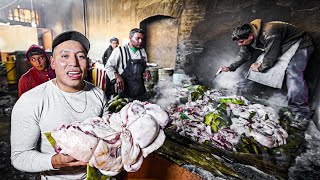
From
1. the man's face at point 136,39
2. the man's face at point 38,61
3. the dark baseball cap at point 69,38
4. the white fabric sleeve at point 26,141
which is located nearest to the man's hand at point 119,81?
the man's face at point 136,39

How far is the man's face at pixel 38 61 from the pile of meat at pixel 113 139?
298 centimetres

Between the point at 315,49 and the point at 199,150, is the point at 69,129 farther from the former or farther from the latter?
the point at 315,49

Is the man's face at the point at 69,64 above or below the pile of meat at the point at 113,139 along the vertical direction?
above

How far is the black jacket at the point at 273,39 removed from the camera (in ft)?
15.4

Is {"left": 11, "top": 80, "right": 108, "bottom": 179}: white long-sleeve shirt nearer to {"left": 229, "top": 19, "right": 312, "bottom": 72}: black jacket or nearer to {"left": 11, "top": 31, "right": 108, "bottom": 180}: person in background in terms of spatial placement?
{"left": 11, "top": 31, "right": 108, "bottom": 180}: person in background

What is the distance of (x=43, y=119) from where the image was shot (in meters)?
1.28

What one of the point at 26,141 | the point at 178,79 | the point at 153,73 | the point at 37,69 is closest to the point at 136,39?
the point at 37,69

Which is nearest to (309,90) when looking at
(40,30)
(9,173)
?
(9,173)

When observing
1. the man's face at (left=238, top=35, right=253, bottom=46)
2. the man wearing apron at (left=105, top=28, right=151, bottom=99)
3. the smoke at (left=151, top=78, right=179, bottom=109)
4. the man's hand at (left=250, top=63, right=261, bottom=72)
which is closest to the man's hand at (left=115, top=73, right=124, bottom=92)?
the man wearing apron at (left=105, top=28, right=151, bottom=99)

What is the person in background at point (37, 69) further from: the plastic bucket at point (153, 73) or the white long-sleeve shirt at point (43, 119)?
the plastic bucket at point (153, 73)

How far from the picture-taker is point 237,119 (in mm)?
3436

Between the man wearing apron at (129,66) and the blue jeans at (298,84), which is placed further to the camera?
the blue jeans at (298,84)

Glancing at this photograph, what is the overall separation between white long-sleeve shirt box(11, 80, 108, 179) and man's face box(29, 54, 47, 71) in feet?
8.15

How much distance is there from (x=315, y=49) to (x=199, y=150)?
178 inches
